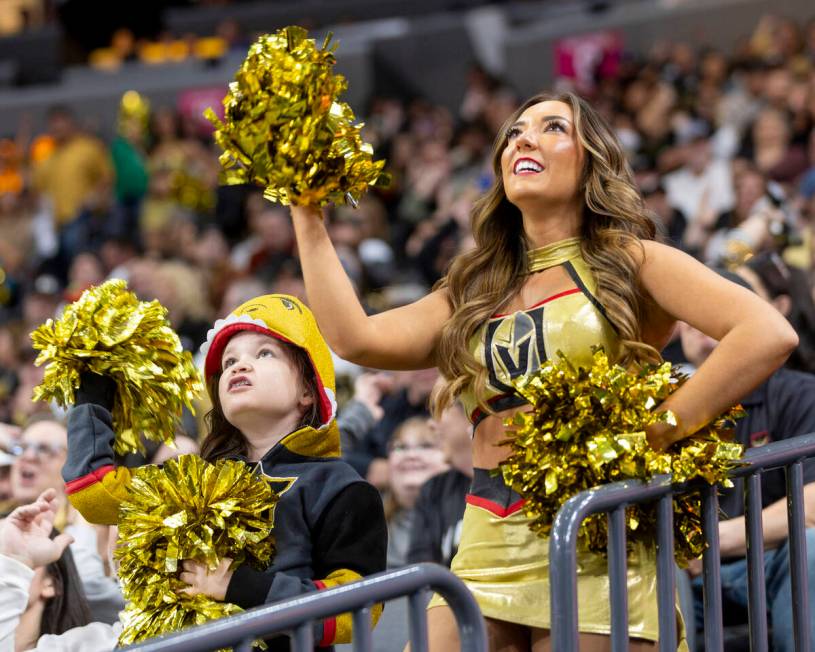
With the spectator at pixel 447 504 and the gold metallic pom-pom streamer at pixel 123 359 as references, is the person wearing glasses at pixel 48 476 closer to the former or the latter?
the spectator at pixel 447 504

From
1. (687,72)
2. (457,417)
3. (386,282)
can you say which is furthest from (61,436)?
(687,72)

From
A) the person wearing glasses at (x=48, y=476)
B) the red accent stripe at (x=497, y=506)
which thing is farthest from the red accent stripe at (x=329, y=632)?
the person wearing glasses at (x=48, y=476)

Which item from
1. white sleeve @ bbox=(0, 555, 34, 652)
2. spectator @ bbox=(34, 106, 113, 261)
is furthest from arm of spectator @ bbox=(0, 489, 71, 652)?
spectator @ bbox=(34, 106, 113, 261)

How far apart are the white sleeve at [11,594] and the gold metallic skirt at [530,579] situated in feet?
4.15

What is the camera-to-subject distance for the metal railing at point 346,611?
6.56ft

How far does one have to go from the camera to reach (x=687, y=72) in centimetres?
1097

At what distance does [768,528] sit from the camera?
366 centimetres

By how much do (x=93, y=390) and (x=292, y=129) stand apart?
94 cm

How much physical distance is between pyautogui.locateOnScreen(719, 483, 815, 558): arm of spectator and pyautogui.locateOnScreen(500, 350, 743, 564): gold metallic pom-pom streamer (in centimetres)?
119

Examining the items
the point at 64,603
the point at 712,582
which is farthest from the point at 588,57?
the point at 712,582

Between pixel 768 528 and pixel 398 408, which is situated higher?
pixel 398 408

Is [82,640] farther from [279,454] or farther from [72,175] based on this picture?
[72,175]

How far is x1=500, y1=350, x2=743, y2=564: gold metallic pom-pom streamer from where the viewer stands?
8.25ft

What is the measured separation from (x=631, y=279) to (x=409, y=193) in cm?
791
